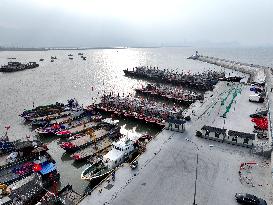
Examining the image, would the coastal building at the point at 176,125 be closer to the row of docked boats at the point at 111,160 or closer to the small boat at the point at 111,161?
the row of docked boats at the point at 111,160

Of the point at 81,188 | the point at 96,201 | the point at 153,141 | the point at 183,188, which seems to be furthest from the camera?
the point at 153,141

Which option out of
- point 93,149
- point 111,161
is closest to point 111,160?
point 111,161

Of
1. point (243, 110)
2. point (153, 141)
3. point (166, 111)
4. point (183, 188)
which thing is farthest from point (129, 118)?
point (183, 188)

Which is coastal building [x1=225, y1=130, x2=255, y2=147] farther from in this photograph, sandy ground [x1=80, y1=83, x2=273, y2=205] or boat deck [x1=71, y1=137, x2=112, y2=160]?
boat deck [x1=71, y1=137, x2=112, y2=160]

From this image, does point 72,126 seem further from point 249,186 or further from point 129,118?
point 249,186

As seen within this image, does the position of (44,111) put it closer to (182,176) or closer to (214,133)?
(214,133)

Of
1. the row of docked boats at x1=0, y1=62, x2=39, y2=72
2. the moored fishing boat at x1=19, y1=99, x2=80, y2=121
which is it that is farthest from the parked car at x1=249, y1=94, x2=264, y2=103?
the row of docked boats at x1=0, y1=62, x2=39, y2=72
